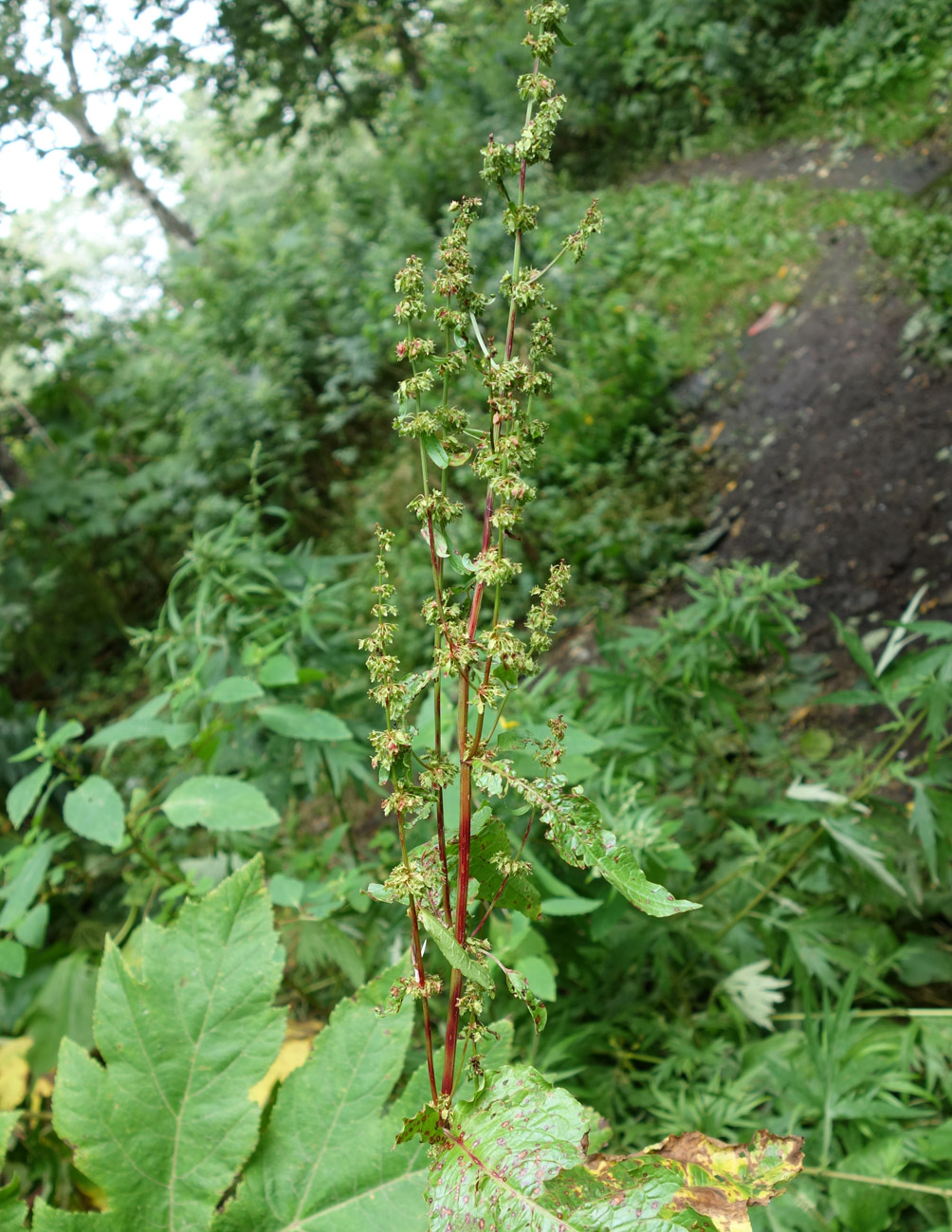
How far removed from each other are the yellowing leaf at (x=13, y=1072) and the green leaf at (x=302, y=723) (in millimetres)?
925

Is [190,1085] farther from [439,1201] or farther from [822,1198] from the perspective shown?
[822,1198]

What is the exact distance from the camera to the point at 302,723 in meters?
1.70

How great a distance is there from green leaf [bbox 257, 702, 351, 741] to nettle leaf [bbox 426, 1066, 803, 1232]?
42.8 inches

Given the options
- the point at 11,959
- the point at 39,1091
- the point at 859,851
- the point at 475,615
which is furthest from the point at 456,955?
the point at 39,1091

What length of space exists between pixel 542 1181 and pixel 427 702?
955 millimetres

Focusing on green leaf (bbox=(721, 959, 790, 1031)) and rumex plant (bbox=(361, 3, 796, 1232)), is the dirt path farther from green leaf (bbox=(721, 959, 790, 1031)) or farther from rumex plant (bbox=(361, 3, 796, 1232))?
rumex plant (bbox=(361, 3, 796, 1232))

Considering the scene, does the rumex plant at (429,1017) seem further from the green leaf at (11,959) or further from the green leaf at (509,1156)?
the green leaf at (11,959)

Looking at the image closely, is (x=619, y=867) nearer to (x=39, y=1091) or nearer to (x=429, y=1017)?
(x=429, y=1017)

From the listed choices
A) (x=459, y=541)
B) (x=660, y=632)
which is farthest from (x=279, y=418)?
(x=660, y=632)

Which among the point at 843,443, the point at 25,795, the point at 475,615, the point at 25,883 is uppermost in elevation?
the point at 475,615

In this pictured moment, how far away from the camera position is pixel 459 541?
4.46 m

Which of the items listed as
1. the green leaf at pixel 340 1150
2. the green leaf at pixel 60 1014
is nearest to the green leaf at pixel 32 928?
the green leaf at pixel 60 1014

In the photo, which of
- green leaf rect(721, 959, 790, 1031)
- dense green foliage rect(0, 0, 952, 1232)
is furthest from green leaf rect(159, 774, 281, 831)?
green leaf rect(721, 959, 790, 1031)

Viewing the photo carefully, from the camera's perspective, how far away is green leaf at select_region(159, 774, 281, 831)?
54.6 inches
